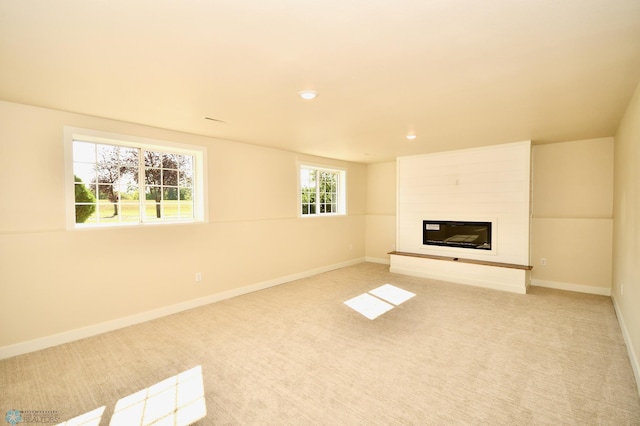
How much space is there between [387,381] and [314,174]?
446cm

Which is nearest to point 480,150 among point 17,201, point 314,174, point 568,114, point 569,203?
point 569,203

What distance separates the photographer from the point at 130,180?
365cm

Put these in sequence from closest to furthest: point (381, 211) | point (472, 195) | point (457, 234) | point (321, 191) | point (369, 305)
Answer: point (369, 305), point (472, 195), point (457, 234), point (321, 191), point (381, 211)

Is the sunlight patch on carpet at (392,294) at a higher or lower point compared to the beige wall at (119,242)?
lower

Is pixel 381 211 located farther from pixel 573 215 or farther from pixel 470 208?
pixel 573 215

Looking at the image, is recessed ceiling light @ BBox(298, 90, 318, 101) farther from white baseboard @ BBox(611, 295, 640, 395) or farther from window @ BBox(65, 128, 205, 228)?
white baseboard @ BBox(611, 295, 640, 395)

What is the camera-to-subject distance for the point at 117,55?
1.93 metres

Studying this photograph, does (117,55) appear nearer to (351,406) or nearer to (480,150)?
(351,406)

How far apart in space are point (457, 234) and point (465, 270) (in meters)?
0.71

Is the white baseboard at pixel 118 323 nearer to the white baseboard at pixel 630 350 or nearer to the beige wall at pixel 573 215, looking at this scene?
the white baseboard at pixel 630 350

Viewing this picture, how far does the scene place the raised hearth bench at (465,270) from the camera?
4.69 metres

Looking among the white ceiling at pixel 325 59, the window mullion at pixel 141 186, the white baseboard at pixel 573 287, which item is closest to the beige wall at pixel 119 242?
the window mullion at pixel 141 186

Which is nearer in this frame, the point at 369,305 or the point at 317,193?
the point at 369,305

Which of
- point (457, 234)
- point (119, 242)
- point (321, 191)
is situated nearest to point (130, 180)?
point (119, 242)
